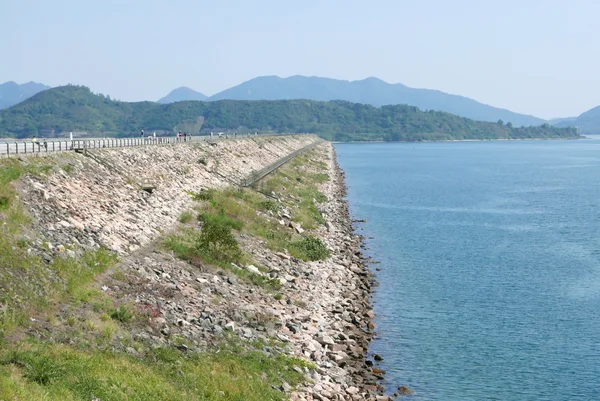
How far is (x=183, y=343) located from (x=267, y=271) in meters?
14.8

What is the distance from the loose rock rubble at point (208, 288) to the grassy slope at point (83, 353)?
973 millimetres

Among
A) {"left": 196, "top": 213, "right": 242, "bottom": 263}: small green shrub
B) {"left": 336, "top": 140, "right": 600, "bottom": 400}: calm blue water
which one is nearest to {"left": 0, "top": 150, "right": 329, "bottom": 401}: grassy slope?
{"left": 196, "top": 213, "right": 242, "bottom": 263}: small green shrub

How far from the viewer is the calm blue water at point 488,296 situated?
30625 millimetres

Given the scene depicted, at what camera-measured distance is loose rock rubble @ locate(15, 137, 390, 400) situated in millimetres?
28188

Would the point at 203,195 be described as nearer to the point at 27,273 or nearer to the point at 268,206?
the point at 268,206

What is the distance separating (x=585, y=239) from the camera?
210 ft

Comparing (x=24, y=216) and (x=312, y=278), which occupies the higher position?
(x=24, y=216)

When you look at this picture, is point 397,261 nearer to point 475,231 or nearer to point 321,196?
point 475,231

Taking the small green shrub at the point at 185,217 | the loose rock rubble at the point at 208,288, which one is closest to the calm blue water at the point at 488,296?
the loose rock rubble at the point at 208,288

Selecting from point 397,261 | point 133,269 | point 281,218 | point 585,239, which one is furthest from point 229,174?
point 133,269

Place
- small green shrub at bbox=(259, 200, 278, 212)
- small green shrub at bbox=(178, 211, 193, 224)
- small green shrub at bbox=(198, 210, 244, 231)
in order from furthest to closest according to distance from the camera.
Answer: small green shrub at bbox=(259, 200, 278, 212) < small green shrub at bbox=(198, 210, 244, 231) < small green shrub at bbox=(178, 211, 193, 224)

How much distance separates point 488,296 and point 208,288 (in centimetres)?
1926

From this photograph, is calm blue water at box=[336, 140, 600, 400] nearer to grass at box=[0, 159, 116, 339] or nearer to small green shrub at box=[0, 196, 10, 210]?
grass at box=[0, 159, 116, 339]

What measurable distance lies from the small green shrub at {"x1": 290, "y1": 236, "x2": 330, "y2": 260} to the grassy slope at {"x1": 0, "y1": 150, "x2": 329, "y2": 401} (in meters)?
16.9
